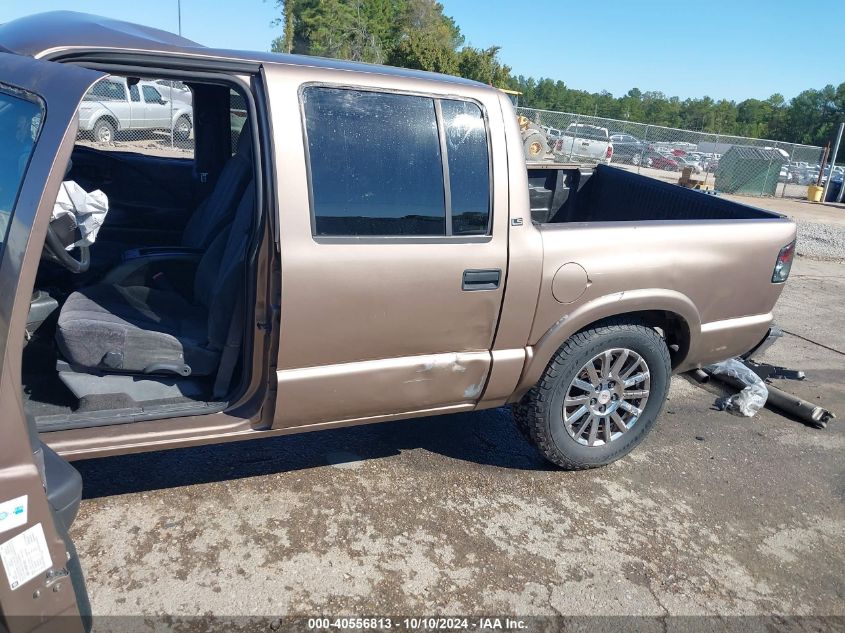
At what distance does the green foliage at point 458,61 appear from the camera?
31.2m

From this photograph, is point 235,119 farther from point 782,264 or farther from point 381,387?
point 782,264

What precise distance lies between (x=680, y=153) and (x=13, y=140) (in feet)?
94.1

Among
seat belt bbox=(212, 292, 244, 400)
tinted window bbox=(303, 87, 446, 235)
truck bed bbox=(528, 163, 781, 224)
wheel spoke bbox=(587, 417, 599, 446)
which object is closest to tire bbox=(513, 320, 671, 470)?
wheel spoke bbox=(587, 417, 599, 446)

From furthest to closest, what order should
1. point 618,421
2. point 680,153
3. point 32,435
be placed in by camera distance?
point 680,153 → point 618,421 → point 32,435

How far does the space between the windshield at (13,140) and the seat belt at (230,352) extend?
1.00m

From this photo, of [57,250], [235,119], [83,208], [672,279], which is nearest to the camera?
[57,250]

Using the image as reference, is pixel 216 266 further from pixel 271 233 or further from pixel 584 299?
pixel 584 299

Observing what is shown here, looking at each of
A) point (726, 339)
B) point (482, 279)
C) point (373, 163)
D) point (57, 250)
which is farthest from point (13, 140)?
point (726, 339)

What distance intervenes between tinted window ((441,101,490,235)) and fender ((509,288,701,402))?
0.65m

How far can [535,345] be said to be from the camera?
3.33 metres

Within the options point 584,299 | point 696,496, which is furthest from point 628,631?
point 584,299

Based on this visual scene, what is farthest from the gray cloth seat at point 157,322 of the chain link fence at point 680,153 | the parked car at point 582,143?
the parked car at point 582,143

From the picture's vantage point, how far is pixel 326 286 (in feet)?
9.01

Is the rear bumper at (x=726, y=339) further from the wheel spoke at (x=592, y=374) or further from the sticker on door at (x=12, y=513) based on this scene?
the sticker on door at (x=12, y=513)
